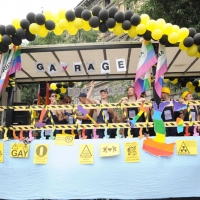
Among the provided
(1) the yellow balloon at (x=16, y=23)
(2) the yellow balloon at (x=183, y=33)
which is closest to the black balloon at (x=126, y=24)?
(2) the yellow balloon at (x=183, y=33)

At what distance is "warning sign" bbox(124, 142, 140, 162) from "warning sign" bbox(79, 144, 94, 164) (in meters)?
0.61

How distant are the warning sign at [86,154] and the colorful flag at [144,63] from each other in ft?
4.75

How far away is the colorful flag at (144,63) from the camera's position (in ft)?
18.4

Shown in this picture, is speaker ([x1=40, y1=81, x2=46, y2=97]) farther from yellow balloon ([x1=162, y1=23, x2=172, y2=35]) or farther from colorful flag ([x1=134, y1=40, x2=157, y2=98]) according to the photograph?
yellow balloon ([x1=162, y1=23, x2=172, y2=35])

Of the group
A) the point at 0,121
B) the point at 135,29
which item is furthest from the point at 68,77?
the point at 135,29

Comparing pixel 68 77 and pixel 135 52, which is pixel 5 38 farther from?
pixel 68 77

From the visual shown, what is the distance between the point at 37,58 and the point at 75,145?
3.15 meters

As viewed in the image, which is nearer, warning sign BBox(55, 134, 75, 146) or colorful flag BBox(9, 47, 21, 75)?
warning sign BBox(55, 134, 75, 146)

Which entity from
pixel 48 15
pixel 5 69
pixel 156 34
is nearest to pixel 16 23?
pixel 48 15

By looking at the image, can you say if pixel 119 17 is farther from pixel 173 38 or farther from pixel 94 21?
pixel 173 38

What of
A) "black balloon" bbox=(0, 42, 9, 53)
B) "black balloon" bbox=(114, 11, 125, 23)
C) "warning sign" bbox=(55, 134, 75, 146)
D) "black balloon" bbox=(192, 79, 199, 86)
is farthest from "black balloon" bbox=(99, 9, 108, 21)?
"black balloon" bbox=(192, 79, 199, 86)

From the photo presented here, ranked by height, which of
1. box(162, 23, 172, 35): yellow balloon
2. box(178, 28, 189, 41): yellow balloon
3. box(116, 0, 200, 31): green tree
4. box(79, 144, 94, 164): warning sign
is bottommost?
box(79, 144, 94, 164): warning sign

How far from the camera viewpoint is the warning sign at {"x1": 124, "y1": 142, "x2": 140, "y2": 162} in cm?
516

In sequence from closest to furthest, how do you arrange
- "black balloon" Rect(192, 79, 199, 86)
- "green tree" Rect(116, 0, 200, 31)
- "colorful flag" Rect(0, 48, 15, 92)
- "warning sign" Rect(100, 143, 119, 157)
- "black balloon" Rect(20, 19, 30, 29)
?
"warning sign" Rect(100, 143, 119, 157) → "black balloon" Rect(20, 19, 30, 29) → "colorful flag" Rect(0, 48, 15, 92) → "black balloon" Rect(192, 79, 199, 86) → "green tree" Rect(116, 0, 200, 31)
